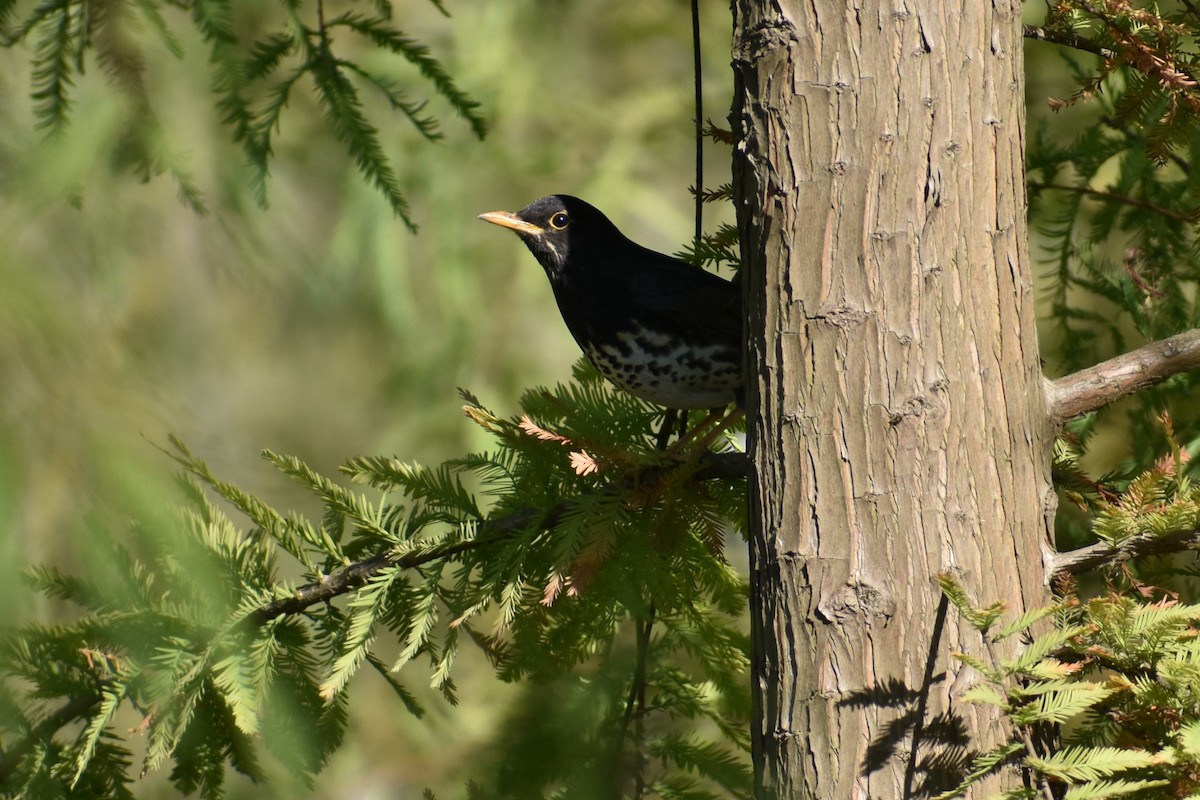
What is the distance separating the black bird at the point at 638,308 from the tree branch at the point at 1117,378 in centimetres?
141

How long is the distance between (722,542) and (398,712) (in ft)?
11.7

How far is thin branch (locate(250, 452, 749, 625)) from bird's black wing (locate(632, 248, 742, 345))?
0.99m

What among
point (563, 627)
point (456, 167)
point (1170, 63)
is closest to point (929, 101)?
point (1170, 63)

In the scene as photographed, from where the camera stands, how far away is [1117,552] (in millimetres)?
2029

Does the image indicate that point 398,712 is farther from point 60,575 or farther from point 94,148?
point 60,575

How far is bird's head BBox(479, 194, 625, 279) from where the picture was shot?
4.02 meters

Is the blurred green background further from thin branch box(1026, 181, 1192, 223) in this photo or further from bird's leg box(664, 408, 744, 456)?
thin branch box(1026, 181, 1192, 223)

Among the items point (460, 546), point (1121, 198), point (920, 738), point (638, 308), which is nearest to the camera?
point (920, 738)

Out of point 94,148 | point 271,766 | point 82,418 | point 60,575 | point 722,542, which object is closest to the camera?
point 82,418

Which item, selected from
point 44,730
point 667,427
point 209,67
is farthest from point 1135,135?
point 44,730

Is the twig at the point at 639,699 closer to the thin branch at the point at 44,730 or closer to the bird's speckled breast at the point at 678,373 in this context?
the bird's speckled breast at the point at 678,373

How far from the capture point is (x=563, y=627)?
278 centimetres

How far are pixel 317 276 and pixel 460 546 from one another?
79 cm

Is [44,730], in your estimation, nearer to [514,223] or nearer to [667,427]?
[667,427]
